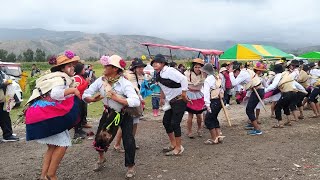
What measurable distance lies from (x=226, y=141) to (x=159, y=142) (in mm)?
1470

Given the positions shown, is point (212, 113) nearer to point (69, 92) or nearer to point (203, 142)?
point (203, 142)

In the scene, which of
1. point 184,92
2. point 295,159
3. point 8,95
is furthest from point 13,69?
point 295,159

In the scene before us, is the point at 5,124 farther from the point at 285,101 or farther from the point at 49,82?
the point at 285,101

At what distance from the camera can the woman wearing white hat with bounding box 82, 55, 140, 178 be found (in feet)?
16.8

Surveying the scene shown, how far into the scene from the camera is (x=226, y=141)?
783 centimetres

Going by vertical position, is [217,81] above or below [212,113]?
above

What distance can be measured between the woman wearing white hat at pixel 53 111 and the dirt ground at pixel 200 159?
1.01m

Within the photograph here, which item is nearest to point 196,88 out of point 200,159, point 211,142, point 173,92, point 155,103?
point 211,142

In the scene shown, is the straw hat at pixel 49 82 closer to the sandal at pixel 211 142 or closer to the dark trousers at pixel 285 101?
the sandal at pixel 211 142

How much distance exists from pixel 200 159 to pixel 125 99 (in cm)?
220

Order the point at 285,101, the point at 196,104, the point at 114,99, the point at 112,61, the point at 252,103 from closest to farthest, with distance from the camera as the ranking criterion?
the point at 114,99 < the point at 112,61 < the point at 196,104 < the point at 252,103 < the point at 285,101

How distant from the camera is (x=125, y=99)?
501 cm

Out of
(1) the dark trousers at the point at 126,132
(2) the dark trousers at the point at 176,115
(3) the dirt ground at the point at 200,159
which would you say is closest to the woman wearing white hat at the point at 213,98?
(3) the dirt ground at the point at 200,159

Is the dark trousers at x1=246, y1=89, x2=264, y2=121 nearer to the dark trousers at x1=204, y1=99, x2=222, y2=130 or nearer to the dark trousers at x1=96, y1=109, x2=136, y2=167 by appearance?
the dark trousers at x1=204, y1=99, x2=222, y2=130
